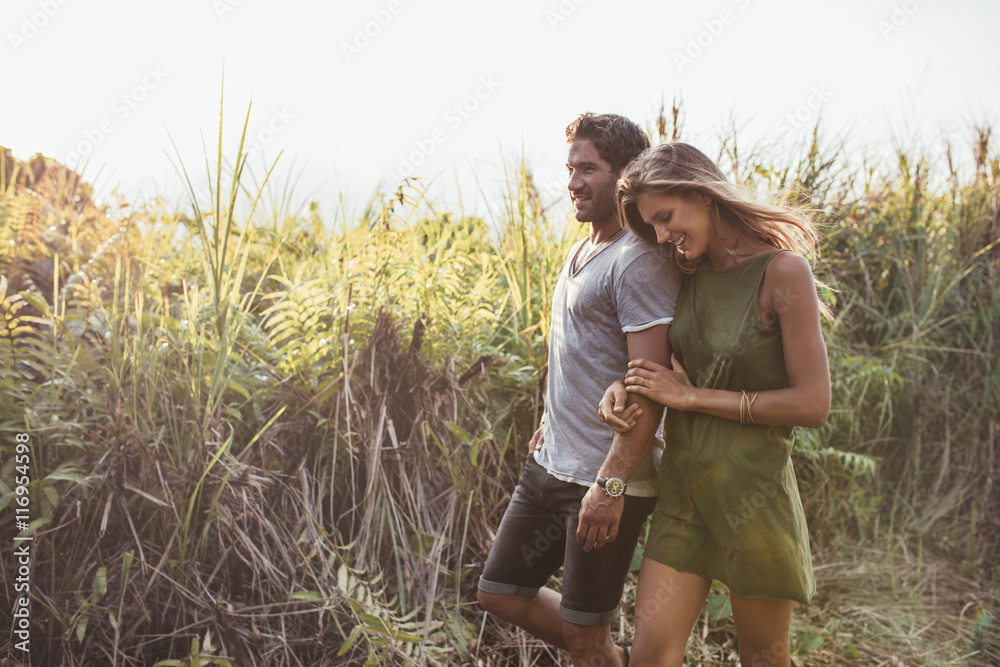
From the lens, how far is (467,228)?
13.7 feet

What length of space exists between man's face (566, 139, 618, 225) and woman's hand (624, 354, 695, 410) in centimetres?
58

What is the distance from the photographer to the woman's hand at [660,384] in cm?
182

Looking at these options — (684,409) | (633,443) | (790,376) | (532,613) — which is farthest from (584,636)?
(790,376)

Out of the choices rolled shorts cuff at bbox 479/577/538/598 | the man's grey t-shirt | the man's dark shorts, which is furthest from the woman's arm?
rolled shorts cuff at bbox 479/577/538/598

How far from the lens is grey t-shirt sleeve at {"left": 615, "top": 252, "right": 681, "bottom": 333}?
191cm

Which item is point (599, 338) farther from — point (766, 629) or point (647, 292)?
point (766, 629)

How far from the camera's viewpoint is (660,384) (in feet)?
6.01

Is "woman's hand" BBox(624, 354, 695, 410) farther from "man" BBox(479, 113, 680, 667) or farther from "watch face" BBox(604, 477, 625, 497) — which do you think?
"watch face" BBox(604, 477, 625, 497)

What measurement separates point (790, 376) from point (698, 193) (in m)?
0.56

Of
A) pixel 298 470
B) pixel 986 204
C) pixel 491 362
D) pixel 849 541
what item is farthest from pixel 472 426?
pixel 986 204

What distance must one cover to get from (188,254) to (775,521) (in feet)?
11.3

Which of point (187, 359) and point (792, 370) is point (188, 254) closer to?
point (187, 359)

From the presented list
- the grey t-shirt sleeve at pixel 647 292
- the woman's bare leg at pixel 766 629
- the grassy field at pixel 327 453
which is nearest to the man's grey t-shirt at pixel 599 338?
the grey t-shirt sleeve at pixel 647 292

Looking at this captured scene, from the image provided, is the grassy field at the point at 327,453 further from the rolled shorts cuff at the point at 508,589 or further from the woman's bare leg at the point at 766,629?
the woman's bare leg at the point at 766,629
